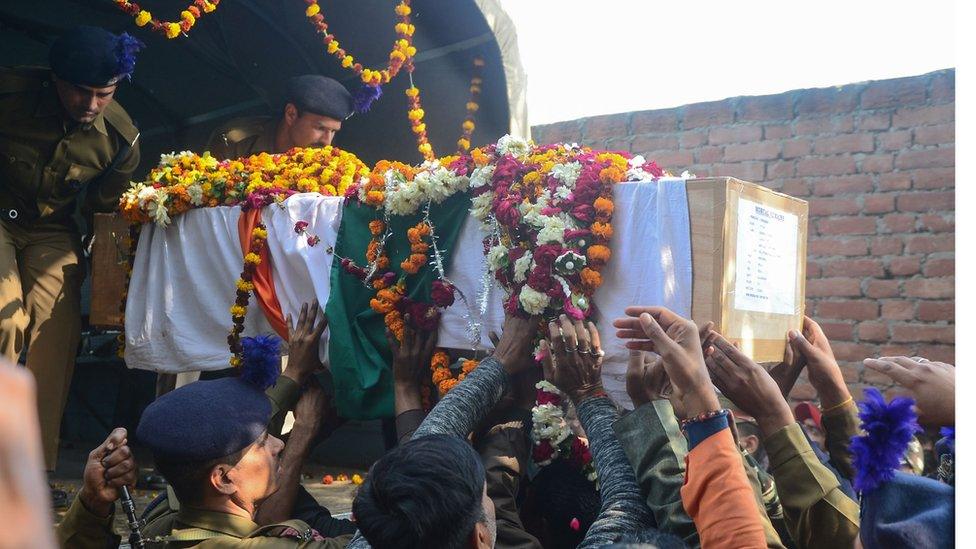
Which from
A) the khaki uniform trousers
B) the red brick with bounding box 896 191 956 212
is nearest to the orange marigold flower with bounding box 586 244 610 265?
the khaki uniform trousers

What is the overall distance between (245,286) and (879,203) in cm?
392

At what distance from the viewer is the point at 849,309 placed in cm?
586

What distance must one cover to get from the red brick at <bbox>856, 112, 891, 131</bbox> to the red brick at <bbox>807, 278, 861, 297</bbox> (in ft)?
3.12

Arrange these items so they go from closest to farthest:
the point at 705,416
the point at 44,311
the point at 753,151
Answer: the point at 705,416, the point at 44,311, the point at 753,151

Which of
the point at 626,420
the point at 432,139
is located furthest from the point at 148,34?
the point at 626,420

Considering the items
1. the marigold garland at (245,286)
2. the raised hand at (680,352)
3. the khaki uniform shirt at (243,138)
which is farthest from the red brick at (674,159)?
the raised hand at (680,352)

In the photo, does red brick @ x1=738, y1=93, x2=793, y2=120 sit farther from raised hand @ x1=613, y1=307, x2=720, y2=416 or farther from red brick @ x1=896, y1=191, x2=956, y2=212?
raised hand @ x1=613, y1=307, x2=720, y2=416

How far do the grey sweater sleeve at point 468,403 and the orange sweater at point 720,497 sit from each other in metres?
0.38

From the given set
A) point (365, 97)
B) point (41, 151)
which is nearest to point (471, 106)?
point (365, 97)

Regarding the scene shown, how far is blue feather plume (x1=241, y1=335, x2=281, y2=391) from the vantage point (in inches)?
106

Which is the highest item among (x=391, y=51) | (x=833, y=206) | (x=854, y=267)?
(x=391, y=51)

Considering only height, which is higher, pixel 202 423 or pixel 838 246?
pixel 838 246

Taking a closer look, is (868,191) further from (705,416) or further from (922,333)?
(705,416)

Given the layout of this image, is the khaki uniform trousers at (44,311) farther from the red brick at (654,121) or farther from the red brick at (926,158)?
the red brick at (926,158)
